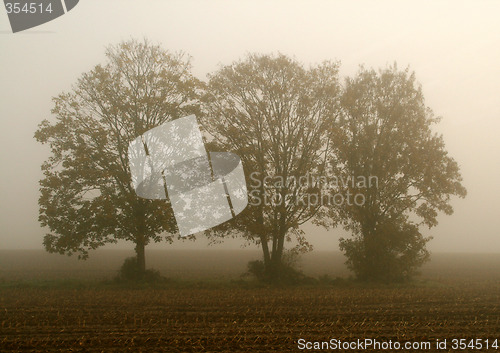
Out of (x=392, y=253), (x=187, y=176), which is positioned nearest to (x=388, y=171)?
(x=392, y=253)

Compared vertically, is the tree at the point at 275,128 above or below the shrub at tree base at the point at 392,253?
above

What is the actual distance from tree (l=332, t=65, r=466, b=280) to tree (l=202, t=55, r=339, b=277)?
2311mm

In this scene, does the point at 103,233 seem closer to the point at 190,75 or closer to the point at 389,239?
the point at 190,75

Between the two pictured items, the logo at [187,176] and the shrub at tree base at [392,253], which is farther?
the shrub at tree base at [392,253]

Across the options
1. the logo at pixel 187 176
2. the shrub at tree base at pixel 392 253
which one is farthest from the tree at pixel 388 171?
the logo at pixel 187 176

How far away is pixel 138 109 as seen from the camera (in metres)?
27.8

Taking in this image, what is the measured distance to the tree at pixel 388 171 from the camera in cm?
2908

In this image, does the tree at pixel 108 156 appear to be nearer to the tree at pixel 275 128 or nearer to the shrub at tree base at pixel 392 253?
the tree at pixel 275 128

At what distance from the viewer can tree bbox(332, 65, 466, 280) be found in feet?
95.4

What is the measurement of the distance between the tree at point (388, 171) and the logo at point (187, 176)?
26.3 ft

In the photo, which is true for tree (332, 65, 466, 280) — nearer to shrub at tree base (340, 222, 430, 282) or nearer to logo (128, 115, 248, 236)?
shrub at tree base (340, 222, 430, 282)

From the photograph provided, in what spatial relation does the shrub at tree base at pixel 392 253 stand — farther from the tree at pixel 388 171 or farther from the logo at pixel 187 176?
the logo at pixel 187 176

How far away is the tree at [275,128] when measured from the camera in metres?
28.4

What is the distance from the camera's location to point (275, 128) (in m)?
29.3
